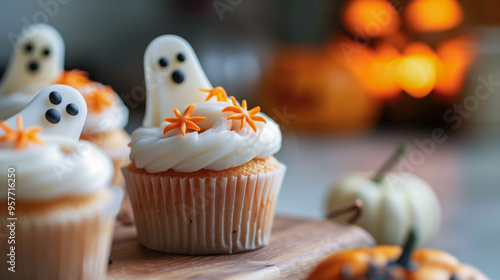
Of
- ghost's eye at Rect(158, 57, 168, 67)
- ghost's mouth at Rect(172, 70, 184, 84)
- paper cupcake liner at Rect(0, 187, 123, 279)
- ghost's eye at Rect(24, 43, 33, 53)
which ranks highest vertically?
ghost's eye at Rect(158, 57, 168, 67)

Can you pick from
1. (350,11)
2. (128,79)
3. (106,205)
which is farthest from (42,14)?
(106,205)

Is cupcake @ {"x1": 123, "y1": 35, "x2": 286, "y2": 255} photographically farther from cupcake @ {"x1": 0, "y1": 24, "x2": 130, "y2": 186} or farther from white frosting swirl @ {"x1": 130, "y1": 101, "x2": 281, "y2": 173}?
cupcake @ {"x1": 0, "y1": 24, "x2": 130, "y2": 186}

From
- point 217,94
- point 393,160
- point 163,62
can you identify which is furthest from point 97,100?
point 393,160

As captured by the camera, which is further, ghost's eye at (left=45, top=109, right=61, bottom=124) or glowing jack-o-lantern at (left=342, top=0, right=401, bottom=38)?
glowing jack-o-lantern at (left=342, top=0, right=401, bottom=38)

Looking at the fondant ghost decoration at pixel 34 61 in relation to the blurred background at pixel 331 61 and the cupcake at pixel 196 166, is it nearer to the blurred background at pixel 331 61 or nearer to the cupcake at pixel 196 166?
the cupcake at pixel 196 166

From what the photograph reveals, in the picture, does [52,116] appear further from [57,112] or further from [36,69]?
[36,69]

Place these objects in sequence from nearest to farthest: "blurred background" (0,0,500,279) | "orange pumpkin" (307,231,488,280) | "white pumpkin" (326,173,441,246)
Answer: "orange pumpkin" (307,231,488,280) < "white pumpkin" (326,173,441,246) < "blurred background" (0,0,500,279)

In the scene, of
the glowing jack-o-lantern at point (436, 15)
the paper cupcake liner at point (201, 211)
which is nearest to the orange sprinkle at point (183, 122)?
the paper cupcake liner at point (201, 211)

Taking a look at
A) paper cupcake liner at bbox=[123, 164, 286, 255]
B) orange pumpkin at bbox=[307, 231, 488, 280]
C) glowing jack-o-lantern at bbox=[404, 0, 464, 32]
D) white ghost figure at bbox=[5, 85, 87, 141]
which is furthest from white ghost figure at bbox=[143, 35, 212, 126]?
glowing jack-o-lantern at bbox=[404, 0, 464, 32]
